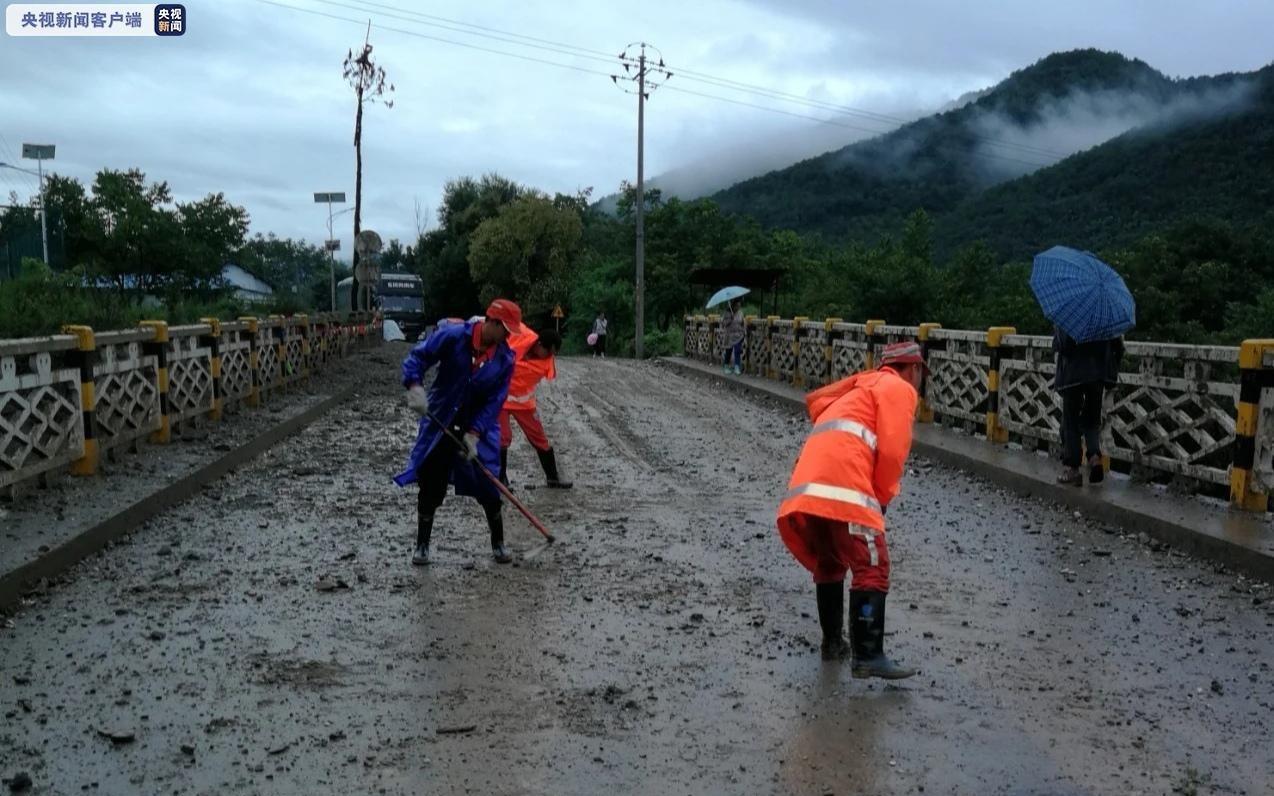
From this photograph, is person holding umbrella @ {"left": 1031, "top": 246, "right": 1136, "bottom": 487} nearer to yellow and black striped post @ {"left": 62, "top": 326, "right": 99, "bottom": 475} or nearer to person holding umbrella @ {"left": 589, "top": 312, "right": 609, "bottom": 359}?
yellow and black striped post @ {"left": 62, "top": 326, "right": 99, "bottom": 475}

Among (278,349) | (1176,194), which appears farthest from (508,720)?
(1176,194)

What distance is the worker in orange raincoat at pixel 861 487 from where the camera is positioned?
478cm

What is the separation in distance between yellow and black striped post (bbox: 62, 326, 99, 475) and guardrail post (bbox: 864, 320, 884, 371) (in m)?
10.3

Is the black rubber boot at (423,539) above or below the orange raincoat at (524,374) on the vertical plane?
below

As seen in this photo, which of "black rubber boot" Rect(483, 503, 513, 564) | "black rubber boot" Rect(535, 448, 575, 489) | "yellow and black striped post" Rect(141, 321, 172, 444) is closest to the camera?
"black rubber boot" Rect(483, 503, 513, 564)

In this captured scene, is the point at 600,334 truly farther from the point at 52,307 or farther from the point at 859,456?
the point at 859,456

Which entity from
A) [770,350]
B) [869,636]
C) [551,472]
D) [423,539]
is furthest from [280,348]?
[869,636]

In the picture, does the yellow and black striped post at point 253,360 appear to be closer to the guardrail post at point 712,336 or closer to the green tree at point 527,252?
the guardrail post at point 712,336

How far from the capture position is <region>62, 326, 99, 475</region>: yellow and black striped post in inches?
351

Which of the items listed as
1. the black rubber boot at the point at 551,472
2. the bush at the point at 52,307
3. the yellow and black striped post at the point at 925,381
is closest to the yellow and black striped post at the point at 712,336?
the yellow and black striped post at the point at 925,381

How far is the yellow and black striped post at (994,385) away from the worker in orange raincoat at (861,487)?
23.9 feet

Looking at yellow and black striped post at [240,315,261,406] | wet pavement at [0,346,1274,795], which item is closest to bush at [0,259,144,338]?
yellow and black striped post at [240,315,261,406]

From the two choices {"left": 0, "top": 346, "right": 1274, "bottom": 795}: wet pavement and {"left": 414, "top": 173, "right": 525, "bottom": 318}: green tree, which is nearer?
{"left": 0, "top": 346, "right": 1274, "bottom": 795}: wet pavement

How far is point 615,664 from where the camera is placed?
500cm
